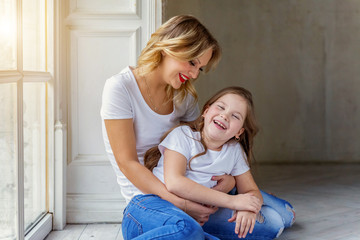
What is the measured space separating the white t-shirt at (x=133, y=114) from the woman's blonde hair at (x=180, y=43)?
0.37 feet

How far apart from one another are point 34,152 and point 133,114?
52 cm

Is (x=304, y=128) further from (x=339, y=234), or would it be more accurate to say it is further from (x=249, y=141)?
(x=249, y=141)

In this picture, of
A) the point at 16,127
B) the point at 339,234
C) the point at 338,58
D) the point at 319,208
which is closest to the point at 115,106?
the point at 16,127

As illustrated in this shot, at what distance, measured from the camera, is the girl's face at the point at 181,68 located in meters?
1.85

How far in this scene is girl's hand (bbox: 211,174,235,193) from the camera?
1946 millimetres

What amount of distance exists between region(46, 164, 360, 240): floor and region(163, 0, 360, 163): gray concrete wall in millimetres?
454

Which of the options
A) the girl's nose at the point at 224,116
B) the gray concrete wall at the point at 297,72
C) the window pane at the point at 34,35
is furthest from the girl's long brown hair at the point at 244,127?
the gray concrete wall at the point at 297,72

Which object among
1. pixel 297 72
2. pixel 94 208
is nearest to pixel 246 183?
pixel 94 208

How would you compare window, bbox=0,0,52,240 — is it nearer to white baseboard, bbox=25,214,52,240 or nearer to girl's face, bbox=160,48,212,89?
white baseboard, bbox=25,214,52,240

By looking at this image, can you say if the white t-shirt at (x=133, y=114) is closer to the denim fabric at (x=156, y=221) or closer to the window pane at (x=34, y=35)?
the denim fabric at (x=156, y=221)

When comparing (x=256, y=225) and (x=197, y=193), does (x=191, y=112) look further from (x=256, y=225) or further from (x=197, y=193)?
(x=256, y=225)

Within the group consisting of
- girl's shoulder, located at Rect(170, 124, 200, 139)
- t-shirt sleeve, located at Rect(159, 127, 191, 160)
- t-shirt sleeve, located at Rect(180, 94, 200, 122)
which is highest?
t-shirt sleeve, located at Rect(180, 94, 200, 122)

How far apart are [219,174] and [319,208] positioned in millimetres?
1217

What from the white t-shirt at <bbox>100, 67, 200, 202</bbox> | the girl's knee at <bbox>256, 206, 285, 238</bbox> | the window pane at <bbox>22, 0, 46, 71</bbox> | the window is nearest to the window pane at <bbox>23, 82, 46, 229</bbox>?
the window
